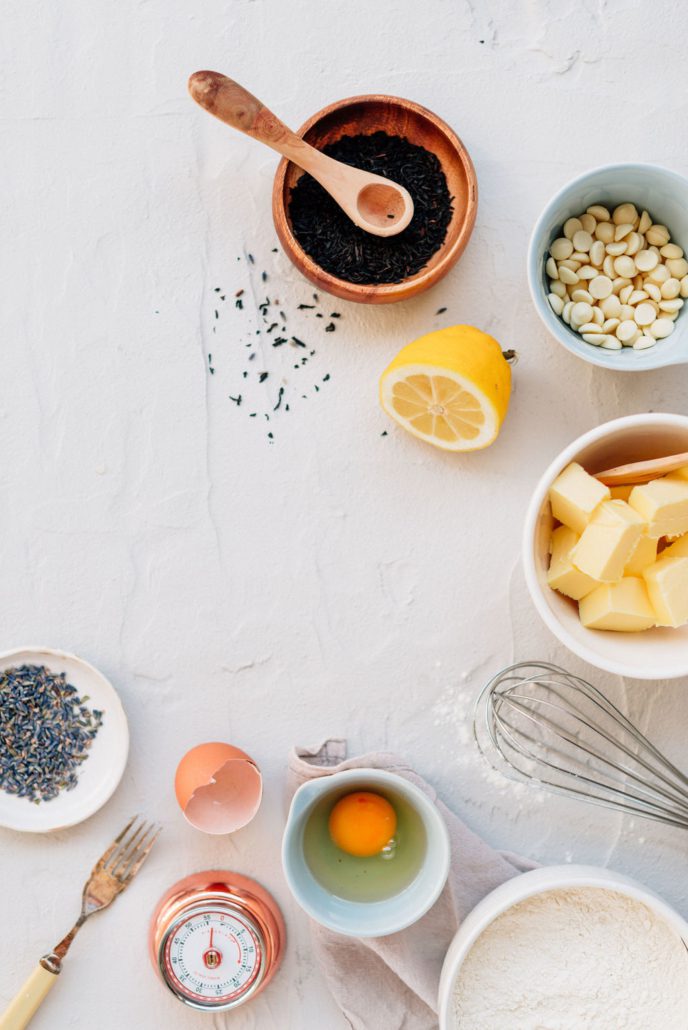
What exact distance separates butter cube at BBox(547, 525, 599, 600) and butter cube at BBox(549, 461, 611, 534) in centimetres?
2

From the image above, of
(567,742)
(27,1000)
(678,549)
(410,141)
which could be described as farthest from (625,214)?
(27,1000)

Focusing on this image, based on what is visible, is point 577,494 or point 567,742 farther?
point 567,742

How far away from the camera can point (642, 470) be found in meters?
0.85

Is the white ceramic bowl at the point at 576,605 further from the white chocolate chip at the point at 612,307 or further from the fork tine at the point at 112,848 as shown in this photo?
the fork tine at the point at 112,848

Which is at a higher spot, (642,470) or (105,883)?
(642,470)

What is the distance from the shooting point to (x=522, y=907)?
90 cm

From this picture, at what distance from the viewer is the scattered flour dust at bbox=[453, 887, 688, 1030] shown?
2.94ft

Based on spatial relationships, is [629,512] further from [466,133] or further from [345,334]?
[466,133]

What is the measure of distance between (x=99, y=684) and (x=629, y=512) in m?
0.54

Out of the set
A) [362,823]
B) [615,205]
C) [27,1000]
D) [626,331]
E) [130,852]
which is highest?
[615,205]

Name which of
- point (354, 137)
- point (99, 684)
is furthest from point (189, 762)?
point (354, 137)

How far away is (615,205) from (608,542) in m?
0.36

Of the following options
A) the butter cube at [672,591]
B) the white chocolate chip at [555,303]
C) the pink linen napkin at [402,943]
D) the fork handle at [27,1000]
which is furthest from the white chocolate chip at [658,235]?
the fork handle at [27,1000]

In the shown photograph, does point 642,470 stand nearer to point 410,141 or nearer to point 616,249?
point 616,249
